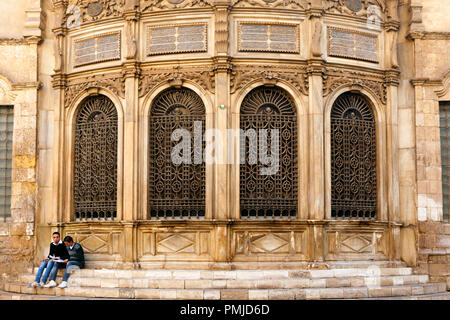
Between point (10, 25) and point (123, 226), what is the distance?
248 inches

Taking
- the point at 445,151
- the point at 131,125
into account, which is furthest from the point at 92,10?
the point at 445,151

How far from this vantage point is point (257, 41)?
14.9 meters

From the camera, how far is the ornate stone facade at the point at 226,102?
14617 millimetres

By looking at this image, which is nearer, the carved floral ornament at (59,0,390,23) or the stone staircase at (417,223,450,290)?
the carved floral ornament at (59,0,390,23)

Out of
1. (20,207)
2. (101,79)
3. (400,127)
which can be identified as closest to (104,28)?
(101,79)

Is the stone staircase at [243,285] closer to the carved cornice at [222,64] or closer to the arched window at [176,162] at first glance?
the arched window at [176,162]

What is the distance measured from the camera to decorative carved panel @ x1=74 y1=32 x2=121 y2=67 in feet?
51.0

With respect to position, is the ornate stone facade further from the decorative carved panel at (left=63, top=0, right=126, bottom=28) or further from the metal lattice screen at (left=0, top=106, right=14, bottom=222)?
the metal lattice screen at (left=0, top=106, right=14, bottom=222)

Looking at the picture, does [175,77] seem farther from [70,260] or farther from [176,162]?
[70,260]

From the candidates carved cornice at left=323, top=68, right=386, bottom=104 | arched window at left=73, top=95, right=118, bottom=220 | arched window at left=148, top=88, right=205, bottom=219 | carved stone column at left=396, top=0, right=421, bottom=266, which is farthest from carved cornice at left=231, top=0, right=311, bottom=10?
arched window at left=73, top=95, right=118, bottom=220

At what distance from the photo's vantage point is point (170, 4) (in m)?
15.1

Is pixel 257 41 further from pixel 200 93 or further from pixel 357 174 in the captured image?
pixel 357 174

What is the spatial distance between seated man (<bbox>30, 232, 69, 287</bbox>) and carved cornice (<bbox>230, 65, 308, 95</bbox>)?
512 centimetres

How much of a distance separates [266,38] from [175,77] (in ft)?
7.39
